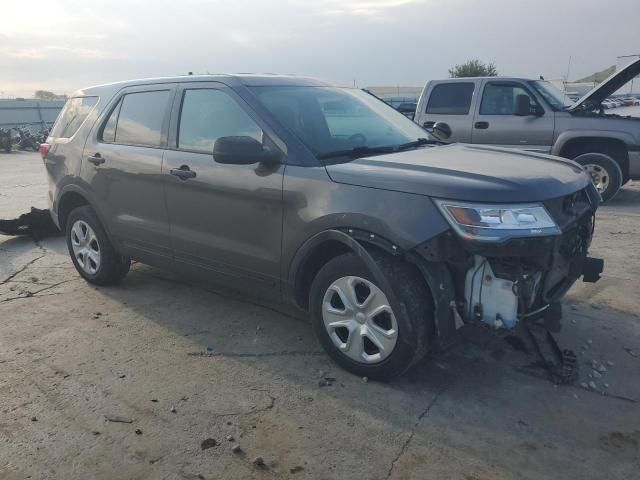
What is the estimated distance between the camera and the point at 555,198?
3109 millimetres

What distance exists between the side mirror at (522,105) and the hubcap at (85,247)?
6236 millimetres

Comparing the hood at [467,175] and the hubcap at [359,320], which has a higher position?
the hood at [467,175]

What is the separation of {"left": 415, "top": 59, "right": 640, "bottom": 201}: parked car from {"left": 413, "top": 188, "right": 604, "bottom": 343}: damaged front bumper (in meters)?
5.69

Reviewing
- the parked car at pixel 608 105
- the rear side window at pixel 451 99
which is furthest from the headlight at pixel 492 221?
the parked car at pixel 608 105

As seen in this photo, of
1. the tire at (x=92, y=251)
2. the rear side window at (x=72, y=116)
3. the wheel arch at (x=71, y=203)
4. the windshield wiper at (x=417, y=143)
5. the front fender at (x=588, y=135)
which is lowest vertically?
the tire at (x=92, y=251)

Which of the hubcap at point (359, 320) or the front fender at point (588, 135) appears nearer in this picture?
the hubcap at point (359, 320)

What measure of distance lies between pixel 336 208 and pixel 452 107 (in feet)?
21.3

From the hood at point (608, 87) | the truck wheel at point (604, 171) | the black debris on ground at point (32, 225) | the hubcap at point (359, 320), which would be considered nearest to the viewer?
the hubcap at point (359, 320)

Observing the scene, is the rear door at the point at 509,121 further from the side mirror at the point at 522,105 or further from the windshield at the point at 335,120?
the windshield at the point at 335,120

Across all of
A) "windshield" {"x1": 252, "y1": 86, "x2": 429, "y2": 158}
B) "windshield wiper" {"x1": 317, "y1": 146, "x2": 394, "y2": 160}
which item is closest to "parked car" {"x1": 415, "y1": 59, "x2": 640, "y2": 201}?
"windshield" {"x1": 252, "y1": 86, "x2": 429, "y2": 158}

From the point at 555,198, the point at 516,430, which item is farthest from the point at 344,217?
the point at 516,430

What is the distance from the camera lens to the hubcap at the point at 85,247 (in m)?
5.08

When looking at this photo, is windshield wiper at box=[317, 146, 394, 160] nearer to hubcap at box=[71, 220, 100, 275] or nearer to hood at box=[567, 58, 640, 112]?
hubcap at box=[71, 220, 100, 275]

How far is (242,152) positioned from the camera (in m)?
3.43
